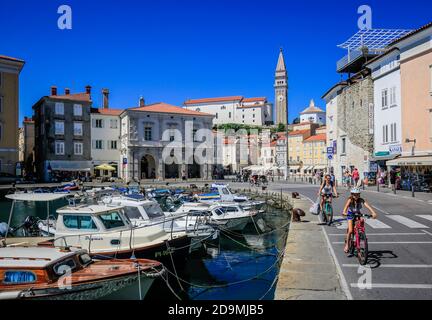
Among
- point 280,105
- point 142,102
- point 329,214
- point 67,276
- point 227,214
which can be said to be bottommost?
point 227,214

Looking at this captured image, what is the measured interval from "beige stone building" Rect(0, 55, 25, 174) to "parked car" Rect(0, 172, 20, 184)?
1.28 m

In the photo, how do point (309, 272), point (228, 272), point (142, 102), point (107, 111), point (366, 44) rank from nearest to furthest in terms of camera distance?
point (309, 272) → point (228, 272) → point (366, 44) → point (107, 111) → point (142, 102)

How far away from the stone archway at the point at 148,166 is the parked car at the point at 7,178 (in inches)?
870

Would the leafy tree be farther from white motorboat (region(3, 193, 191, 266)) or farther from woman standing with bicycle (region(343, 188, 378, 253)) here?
woman standing with bicycle (region(343, 188, 378, 253))

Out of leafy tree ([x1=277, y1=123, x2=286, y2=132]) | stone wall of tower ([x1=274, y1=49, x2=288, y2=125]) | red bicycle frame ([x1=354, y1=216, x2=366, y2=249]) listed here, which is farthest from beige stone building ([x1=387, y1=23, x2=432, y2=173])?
stone wall of tower ([x1=274, y1=49, x2=288, y2=125])

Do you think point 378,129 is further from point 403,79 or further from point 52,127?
point 52,127

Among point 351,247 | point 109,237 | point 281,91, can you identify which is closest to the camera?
point 351,247

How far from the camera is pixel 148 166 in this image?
2859 inches

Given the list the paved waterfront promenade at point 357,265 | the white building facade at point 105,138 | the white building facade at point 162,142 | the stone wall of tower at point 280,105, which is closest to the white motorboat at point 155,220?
the paved waterfront promenade at point 357,265

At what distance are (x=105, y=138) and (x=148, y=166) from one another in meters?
9.44

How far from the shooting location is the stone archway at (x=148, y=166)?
7133 centimetres

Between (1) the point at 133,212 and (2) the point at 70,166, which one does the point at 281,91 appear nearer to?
(2) the point at 70,166

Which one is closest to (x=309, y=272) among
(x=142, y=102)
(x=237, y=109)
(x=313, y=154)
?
(x=142, y=102)
